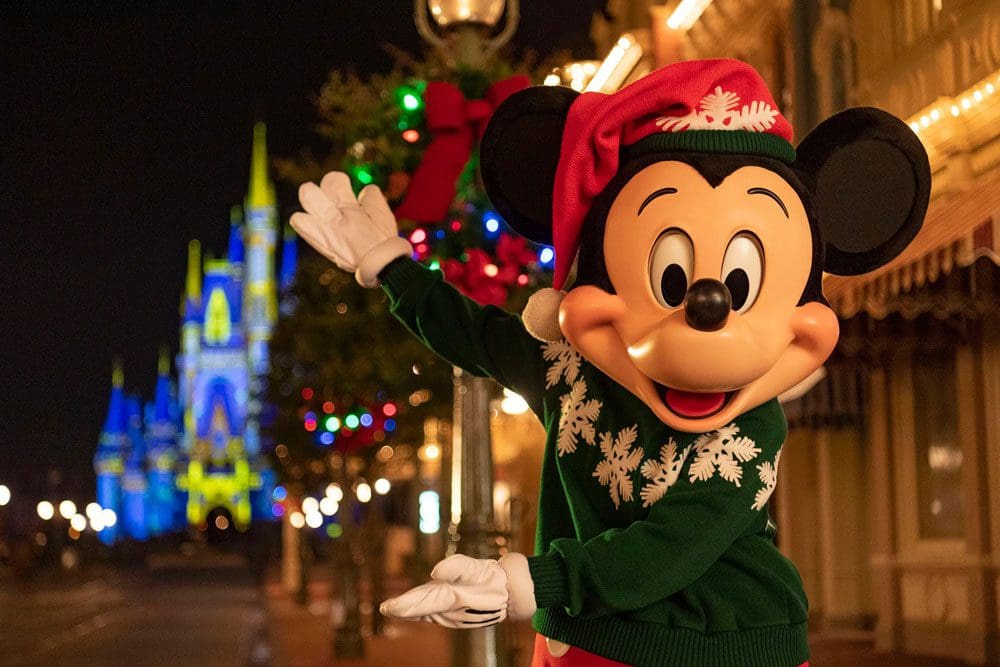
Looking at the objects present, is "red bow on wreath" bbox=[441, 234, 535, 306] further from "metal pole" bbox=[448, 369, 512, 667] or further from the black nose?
the black nose

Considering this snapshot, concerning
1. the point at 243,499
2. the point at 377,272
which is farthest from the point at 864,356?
the point at 243,499

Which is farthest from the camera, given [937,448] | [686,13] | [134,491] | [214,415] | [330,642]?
[134,491]

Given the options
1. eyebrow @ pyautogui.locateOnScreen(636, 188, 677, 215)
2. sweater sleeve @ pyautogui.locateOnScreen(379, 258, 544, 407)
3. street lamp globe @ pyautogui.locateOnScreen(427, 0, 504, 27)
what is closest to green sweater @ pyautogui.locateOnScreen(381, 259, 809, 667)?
sweater sleeve @ pyautogui.locateOnScreen(379, 258, 544, 407)

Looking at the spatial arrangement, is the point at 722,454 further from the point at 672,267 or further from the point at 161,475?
the point at 161,475

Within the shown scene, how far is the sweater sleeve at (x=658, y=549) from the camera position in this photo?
3713 mm

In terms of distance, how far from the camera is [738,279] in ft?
12.7

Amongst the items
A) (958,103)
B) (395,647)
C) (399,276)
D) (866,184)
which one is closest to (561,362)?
(399,276)

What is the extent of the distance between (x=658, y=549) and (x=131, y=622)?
23154 millimetres

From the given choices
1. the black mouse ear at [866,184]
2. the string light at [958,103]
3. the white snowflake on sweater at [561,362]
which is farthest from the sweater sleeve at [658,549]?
the string light at [958,103]

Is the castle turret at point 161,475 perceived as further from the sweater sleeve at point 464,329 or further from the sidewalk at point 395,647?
the sweater sleeve at point 464,329

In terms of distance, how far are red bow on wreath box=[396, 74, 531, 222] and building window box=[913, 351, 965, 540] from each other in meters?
7.32

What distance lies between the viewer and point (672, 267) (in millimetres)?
3883

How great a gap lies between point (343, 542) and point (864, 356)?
7.33 meters

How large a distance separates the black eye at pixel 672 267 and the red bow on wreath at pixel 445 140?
2803mm
